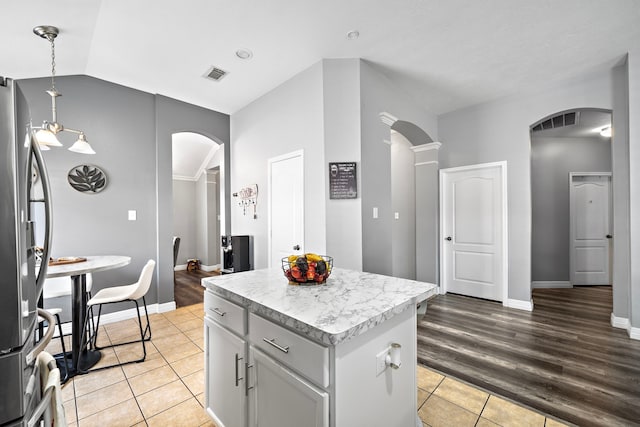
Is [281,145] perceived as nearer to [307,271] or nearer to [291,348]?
[307,271]

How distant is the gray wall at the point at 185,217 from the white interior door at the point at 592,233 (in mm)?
7700

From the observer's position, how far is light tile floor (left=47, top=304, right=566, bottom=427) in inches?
67.7

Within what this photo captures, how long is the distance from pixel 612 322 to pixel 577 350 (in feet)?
3.48

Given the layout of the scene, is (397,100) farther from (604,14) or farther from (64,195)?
(64,195)

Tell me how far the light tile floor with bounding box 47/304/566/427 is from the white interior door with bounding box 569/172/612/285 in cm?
447

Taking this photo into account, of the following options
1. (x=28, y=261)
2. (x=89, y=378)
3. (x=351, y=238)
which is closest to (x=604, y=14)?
(x=351, y=238)

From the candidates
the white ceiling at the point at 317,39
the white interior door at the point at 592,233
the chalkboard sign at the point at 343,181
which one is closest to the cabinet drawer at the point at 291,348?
the chalkboard sign at the point at 343,181

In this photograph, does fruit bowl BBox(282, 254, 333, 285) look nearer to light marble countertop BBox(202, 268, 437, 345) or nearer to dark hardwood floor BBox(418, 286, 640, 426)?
light marble countertop BBox(202, 268, 437, 345)

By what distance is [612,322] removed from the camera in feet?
10.1

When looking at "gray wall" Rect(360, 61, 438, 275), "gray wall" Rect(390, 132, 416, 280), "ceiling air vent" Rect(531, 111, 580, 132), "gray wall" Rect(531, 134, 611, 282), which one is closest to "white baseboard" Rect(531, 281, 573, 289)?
"gray wall" Rect(531, 134, 611, 282)

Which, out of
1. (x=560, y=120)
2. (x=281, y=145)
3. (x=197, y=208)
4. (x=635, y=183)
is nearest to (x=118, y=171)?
(x=281, y=145)

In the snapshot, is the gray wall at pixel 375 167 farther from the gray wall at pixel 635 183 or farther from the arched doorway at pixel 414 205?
the gray wall at pixel 635 183

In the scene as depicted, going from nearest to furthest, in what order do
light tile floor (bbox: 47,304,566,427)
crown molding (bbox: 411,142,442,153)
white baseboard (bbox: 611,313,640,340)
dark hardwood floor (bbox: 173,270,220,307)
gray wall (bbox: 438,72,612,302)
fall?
light tile floor (bbox: 47,304,566,427) < white baseboard (bbox: 611,313,640,340) < gray wall (bbox: 438,72,612,302) < dark hardwood floor (bbox: 173,270,220,307) < crown molding (bbox: 411,142,442,153)

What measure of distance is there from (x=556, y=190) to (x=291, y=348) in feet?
19.3
